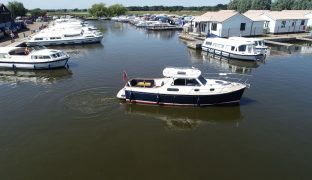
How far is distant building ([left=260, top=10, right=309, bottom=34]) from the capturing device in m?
66.4

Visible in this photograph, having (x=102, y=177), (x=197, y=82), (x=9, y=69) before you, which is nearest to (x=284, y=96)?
(x=197, y=82)

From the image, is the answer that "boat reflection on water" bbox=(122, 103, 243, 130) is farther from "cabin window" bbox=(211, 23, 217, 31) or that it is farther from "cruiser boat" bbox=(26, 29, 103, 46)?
"cabin window" bbox=(211, 23, 217, 31)

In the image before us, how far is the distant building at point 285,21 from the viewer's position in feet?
218

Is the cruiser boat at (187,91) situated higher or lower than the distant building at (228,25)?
lower

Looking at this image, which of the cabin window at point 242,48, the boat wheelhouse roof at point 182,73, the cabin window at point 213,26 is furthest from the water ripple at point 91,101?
the cabin window at point 213,26

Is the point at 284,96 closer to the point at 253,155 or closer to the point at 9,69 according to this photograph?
the point at 253,155

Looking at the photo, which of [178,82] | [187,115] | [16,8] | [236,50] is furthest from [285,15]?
[16,8]

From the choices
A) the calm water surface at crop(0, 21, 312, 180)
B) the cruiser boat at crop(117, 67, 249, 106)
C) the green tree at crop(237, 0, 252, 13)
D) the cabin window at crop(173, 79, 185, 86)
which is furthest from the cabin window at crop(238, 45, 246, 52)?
the green tree at crop(237, 0, 252, 13)

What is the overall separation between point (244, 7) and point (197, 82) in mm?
109069

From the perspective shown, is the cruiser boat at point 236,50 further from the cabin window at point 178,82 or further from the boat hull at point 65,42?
the boat hull at point 65,42

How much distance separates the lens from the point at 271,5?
118 metres

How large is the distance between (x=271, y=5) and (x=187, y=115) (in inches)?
4451

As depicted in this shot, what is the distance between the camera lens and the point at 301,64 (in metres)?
40.7

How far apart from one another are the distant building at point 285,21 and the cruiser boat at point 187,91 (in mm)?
49578
